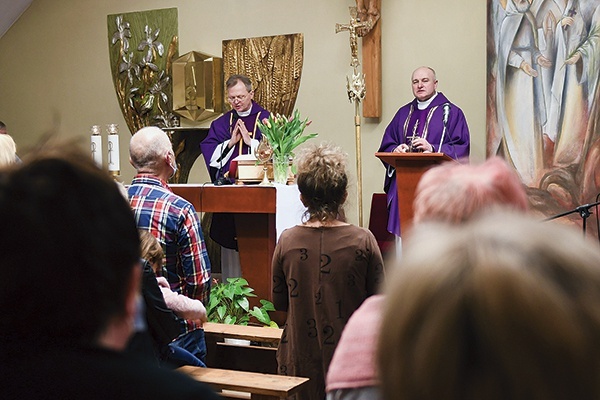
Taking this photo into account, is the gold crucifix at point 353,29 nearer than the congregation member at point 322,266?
No

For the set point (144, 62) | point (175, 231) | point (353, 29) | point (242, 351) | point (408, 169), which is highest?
point (353, 29)

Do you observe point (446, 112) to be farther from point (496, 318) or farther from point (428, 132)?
point (496, 318)

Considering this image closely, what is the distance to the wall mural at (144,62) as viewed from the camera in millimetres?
9461

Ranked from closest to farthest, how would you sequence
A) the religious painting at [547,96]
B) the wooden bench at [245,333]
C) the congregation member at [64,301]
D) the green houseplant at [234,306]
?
the congregation member at [64,301]
the wooden bench at [245,333]
the green houseplant at [234,306]
the religious painting at [547,96]

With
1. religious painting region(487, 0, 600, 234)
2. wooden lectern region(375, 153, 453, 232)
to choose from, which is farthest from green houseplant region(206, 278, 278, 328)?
religious painting region(487, 0, 600, 234)

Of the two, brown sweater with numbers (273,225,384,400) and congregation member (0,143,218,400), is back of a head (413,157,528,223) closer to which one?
congregation member (0,143,218,400)

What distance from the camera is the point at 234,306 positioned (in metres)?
5.68

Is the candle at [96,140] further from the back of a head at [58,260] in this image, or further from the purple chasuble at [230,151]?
the back of a head at [58,260]

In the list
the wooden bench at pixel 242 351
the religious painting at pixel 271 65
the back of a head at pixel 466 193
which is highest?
the religious painting at pixel 271 65

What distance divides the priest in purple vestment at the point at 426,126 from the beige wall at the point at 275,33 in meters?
0.55

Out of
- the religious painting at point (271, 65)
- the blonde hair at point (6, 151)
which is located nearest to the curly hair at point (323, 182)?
the blonde hair at point (6, 151)

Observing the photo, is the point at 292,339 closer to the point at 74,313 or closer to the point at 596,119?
the point at 74,313

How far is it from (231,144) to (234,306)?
2.03 metres

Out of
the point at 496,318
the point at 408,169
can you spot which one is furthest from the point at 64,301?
the point at 408,169
